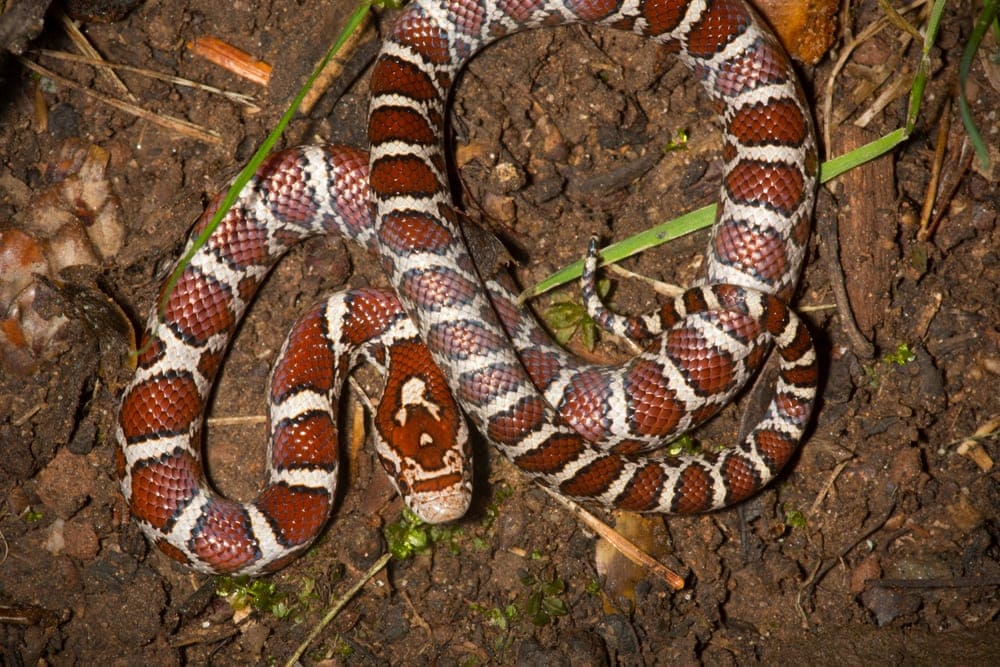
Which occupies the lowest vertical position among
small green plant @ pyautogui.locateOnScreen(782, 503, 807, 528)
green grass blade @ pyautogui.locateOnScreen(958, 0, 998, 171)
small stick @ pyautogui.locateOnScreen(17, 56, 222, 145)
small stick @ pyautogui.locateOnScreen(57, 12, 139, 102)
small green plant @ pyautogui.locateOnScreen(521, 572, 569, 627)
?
small green plant @ pyautogui.locateOnScreen(521, 572, 569, 627)

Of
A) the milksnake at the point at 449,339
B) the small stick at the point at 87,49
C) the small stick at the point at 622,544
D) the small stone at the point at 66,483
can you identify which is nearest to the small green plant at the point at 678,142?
the milksnake at the point at 449,339

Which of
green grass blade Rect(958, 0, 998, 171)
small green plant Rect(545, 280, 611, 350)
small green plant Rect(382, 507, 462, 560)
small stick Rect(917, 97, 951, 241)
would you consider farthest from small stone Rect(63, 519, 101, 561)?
small stick Rect(917, 97, 951, 241)

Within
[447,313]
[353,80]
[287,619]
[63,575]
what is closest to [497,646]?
[287,619]

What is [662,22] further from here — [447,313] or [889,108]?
[447,313]

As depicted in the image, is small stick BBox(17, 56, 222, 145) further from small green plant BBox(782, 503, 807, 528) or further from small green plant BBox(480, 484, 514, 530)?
small green plant BBox(782, 503, 807, 528)

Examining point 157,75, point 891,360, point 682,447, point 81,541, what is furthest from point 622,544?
point 157,75

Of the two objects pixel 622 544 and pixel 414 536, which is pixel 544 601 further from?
pixel 414 536
